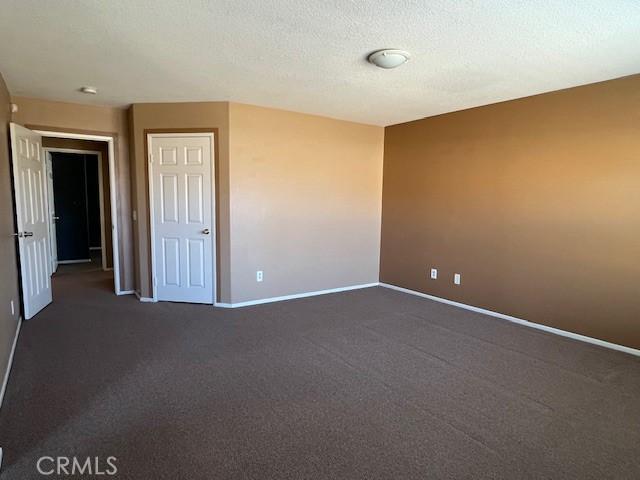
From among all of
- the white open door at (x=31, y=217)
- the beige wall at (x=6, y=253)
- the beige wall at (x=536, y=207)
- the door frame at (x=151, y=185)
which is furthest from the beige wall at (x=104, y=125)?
the beige wall at (x=536, y=207)

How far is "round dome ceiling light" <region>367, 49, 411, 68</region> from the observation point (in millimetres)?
2629

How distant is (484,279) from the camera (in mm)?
4250

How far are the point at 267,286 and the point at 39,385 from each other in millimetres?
2502

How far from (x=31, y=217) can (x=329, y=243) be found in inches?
137

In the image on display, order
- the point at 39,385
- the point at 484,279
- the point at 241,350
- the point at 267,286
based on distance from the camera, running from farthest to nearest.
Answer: the point at 267,286, the point at 484,279, the point at 241,350, the point at 39,385

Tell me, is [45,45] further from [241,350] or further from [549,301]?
[549,301]

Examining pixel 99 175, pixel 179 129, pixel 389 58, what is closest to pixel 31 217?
pixel 179 129

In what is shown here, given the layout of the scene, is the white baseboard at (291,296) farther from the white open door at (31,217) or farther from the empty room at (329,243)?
the white open door at (31,217)

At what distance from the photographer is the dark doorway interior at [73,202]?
23.2 ft

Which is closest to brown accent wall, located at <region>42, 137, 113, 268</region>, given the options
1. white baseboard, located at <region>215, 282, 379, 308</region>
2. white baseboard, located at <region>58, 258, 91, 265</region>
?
white baseboard, located at <region>58, 258, 91, 265</region>

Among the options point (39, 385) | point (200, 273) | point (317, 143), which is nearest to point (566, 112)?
point (317, 143)

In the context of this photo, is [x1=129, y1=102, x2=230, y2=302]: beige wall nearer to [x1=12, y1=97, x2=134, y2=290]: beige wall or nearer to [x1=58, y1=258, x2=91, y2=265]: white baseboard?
[x1=12, y1=97, x2=134, y2=290]: beige wall

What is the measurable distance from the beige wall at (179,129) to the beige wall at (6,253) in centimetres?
119

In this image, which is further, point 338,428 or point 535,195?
point 535,195
